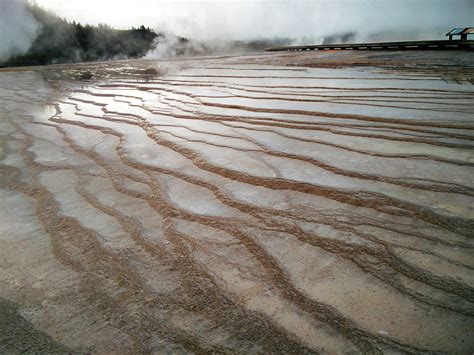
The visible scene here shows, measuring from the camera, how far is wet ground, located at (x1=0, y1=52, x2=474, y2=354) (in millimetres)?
977

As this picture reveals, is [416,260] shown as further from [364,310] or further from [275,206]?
[275,206]

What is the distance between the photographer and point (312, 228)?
4.61ft

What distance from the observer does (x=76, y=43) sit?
30625 mm

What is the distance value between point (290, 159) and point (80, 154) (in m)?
1.72

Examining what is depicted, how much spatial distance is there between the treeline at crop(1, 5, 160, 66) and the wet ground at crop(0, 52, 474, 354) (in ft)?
89.4

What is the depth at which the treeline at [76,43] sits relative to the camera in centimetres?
2628

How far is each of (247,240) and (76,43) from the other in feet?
117

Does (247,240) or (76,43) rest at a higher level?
(76,43)

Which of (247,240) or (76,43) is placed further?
(76,43)

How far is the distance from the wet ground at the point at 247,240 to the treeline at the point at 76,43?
89.4 ft

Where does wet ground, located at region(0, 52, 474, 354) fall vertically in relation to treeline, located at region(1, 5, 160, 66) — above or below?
below

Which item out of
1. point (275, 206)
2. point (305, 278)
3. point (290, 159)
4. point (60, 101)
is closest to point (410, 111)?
point (290, 159)

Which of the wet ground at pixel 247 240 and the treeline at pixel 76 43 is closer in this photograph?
the wet ground at pixel 247 240

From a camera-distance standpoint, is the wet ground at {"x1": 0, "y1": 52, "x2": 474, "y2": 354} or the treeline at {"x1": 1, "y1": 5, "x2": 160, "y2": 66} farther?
the treeline at {"x1": 1, "y1": 5, "x2": 160, "y2": 66}
